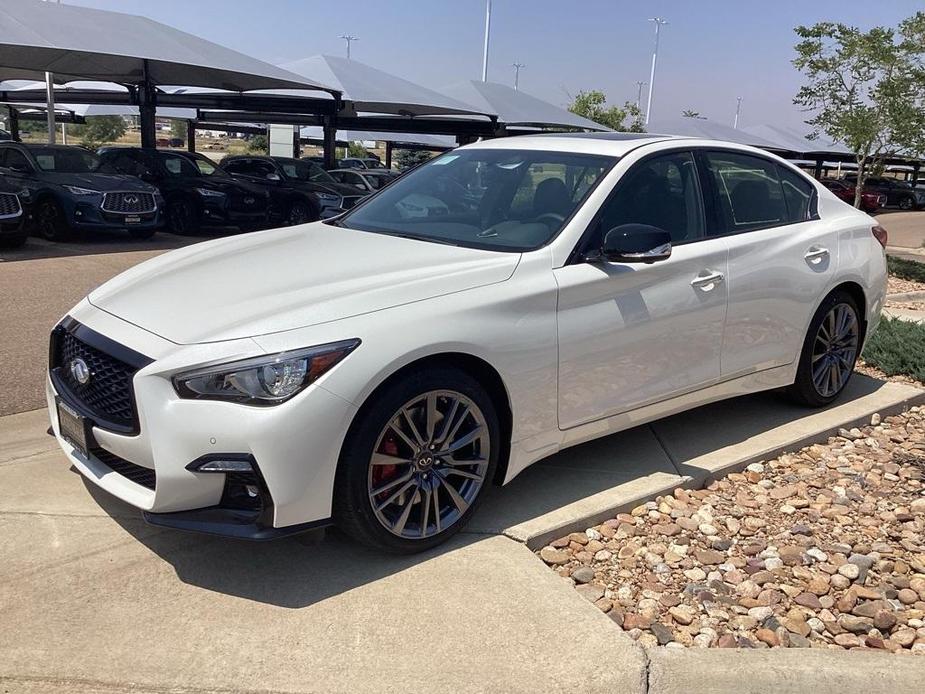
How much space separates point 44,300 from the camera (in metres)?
8.24

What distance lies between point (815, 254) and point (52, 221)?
38.3 feet

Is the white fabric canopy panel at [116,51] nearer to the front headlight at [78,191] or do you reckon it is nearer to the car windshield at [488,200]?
the front headlight at [78,191]

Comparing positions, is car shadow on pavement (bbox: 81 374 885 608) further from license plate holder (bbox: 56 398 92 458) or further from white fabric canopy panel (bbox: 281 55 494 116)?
white fabric canopy panel (bbox: 281 55 494 116)

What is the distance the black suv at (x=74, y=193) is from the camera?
13.1 metres

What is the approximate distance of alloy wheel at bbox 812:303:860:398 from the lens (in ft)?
17.3

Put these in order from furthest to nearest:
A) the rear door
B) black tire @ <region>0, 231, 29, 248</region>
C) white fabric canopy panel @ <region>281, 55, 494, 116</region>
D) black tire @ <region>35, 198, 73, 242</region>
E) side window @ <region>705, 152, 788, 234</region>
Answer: white fabric canopy panel @ <region>281, 55, 494, 116</region> < black tire @ <region>35, 198, 73, 242</region> < black tire @ <region>0, 231, 29, 248</region> < side window @ <region>705, 152, 788, 234</region> < the rear door

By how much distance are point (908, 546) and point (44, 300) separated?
24.8 ft

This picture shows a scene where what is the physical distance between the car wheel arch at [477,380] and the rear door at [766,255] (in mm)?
1509

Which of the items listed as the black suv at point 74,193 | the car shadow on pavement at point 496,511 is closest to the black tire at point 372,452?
the car shadow on pavement at point 496,511

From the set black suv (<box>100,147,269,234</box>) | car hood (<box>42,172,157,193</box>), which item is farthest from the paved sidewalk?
black suv (<box>100,147,269,234</box>)

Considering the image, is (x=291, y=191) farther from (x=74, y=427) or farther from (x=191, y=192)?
(x=74, y=427)

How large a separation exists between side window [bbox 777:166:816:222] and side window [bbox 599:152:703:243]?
926mm

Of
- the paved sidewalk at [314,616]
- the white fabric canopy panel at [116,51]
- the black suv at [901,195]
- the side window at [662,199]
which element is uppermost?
the white fabric canopy panel at [116,51]

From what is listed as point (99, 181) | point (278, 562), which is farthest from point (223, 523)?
point (99, 181)
